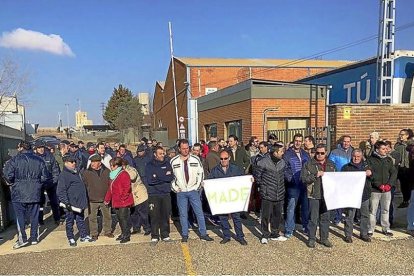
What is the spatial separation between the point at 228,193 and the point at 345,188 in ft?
6.84

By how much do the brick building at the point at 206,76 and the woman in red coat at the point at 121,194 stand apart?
19284 mm

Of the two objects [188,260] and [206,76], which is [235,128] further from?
[206,76]

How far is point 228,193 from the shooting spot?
247 inches

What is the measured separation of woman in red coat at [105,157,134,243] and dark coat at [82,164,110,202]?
0.66 ft

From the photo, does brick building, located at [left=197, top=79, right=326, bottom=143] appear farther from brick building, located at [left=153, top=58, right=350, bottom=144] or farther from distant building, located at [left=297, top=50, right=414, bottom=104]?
brick building, located at [left=153, top=58, right=350, bottom=144]

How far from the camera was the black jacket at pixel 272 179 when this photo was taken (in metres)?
5.87

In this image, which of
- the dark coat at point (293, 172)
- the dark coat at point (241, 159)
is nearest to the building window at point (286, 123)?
the dark coat at point (241, 159)

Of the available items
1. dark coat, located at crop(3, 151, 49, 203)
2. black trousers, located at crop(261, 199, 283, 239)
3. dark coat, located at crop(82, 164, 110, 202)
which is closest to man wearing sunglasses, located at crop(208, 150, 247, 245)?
black trousers, located at crop(261, 199, 283, 239)

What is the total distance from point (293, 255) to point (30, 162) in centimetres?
488

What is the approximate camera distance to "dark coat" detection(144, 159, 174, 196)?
609 centimetres

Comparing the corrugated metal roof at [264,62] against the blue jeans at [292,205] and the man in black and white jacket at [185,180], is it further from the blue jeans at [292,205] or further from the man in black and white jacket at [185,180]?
the man in black and white jacket at [185,180]

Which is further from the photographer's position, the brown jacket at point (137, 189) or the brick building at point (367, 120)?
the brick building at point (367, 120)

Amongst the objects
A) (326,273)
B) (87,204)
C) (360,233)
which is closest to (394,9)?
(360,233)

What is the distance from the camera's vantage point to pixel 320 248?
560cm
